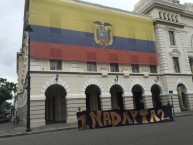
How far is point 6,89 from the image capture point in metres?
54.5

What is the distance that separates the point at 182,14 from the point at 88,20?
59.7 ft

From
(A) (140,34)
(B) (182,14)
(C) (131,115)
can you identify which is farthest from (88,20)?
(B) (182,14)

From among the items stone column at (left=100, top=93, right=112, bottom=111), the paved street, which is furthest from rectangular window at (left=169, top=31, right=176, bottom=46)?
the paved street

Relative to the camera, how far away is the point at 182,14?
3350 centimetres

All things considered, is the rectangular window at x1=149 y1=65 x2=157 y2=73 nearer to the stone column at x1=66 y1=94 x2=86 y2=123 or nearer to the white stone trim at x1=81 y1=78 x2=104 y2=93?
the white stone trim at x1=81 y1=78 x2=104 y2=93

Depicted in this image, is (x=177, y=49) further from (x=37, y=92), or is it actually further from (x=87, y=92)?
(x=37, y=92)

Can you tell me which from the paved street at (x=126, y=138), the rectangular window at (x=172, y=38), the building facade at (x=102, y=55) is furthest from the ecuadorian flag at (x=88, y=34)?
the paved street at (x=126, y=138)

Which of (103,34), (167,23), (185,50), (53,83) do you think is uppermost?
(167,23)

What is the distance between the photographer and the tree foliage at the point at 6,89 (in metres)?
52.9

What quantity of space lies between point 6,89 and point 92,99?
121ft

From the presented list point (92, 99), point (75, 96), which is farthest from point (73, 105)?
point (92, 99)

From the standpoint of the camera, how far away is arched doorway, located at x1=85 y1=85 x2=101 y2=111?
1053 inches

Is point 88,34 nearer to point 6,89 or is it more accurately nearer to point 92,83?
point 92,83

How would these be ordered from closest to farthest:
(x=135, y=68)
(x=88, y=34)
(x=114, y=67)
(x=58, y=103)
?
(x=88, y=34), (x=114, y=67), (x=58, y=103), (x=135, y=68)
